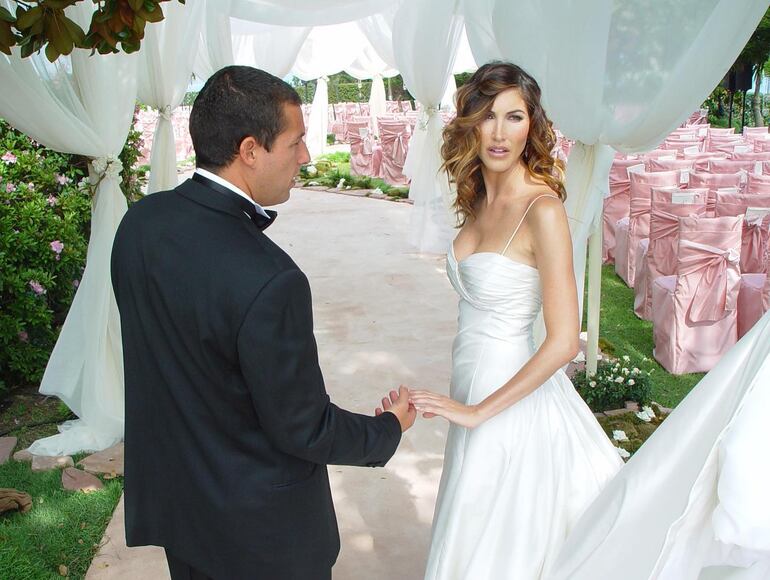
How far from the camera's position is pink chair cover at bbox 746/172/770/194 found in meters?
6.60

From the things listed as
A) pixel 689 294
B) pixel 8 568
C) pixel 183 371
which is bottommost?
pixel 8 568

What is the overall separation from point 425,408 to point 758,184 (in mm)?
5693

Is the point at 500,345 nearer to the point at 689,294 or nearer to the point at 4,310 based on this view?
the point at 689,294

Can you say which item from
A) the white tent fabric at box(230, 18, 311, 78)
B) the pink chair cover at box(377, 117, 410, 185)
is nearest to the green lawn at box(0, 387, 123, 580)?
the white tent fabric at box(230, 18, 311, 78)

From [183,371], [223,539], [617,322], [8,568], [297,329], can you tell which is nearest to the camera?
[297,329]

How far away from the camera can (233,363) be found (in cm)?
164

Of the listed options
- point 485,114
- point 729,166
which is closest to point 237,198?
point 485,114

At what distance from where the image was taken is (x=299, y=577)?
6.17 feet

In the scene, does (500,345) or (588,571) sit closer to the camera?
(588,571)

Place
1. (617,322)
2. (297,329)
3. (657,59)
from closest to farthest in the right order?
(297,329) → (657,59) → (617,322)

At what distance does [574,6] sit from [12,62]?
2.65 meters

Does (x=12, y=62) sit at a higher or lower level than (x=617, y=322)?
higher

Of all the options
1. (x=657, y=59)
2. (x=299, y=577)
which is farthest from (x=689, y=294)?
(x=299, y=577)

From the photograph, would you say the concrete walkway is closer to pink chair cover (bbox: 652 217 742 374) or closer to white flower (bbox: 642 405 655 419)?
white flower (bbox: 642 405 655 419)
